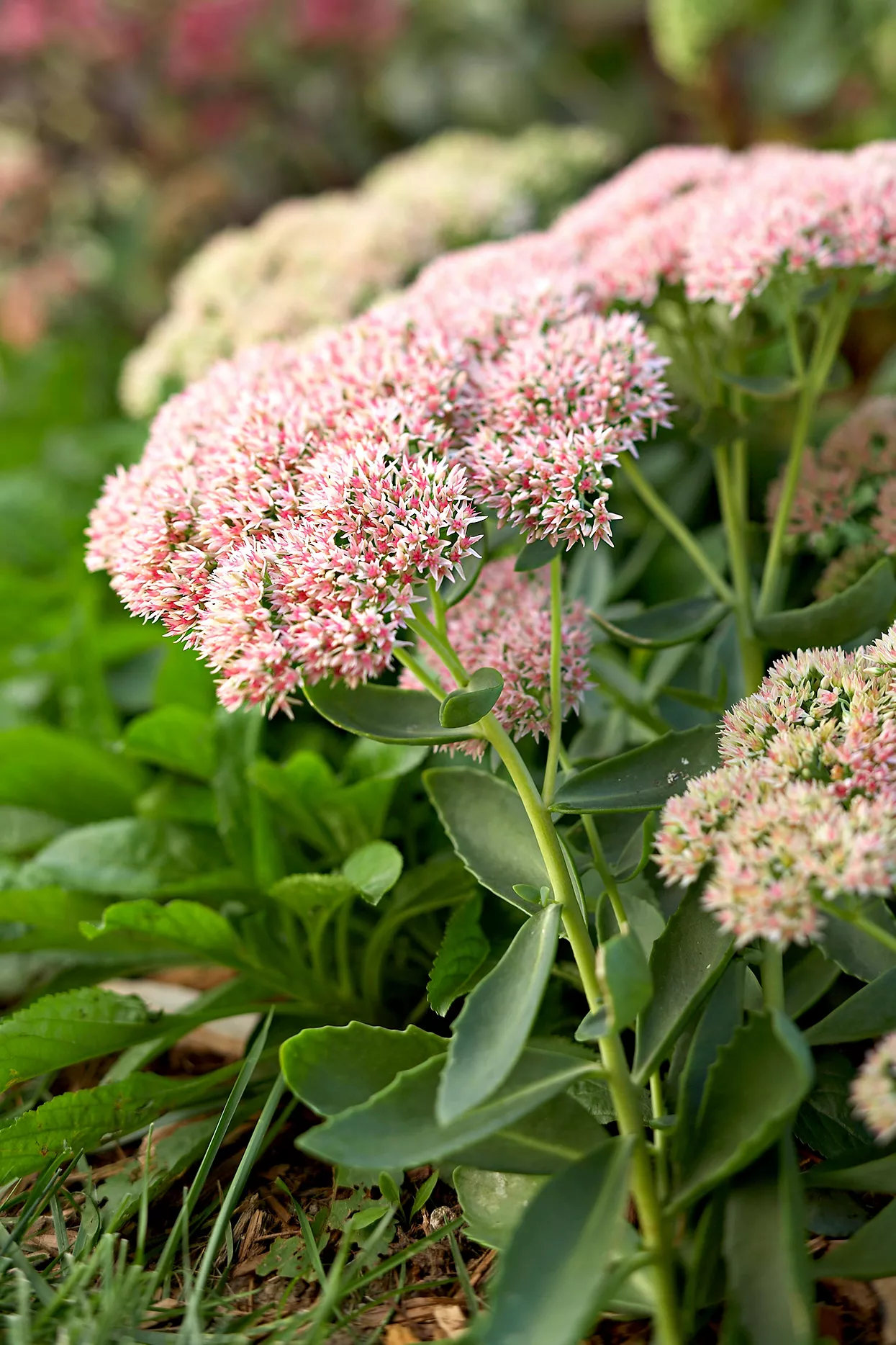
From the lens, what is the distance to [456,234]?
1979 mm

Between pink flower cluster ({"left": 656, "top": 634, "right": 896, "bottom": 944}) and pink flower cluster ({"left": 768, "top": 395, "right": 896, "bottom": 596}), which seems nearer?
pink flower cluster ({"left": 656, "top": 634, "right": 896, "bottom": 944})

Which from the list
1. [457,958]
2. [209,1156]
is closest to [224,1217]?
[209,1156]

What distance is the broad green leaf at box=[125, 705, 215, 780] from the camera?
1289 millimetres

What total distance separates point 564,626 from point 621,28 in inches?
91.4

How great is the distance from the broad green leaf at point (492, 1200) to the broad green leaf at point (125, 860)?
46cm

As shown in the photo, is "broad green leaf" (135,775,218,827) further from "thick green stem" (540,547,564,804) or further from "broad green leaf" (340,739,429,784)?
"thick green stem" (540,547,564,804)

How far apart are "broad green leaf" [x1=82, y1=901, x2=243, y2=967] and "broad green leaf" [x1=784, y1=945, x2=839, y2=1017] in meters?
0.54

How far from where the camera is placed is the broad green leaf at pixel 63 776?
1361mm

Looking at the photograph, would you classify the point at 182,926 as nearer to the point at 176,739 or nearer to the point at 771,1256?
the point at 176,739

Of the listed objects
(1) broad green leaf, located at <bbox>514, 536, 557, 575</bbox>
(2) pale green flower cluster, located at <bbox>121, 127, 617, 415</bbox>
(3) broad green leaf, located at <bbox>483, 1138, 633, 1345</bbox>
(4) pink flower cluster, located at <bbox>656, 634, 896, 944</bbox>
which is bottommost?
(3) broad green leaf, located at <bbox>483, 1138, 633, 1345</bbox>

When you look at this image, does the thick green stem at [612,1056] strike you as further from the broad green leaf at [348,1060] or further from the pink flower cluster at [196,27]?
the pink flower cluster at [196,27]

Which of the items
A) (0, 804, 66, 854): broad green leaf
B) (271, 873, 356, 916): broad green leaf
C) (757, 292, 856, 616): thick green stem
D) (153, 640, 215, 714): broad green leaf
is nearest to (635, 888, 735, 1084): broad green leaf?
(271, 873, 356, 916): broad green leaf

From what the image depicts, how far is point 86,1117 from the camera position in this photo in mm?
979

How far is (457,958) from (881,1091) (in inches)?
16.7
